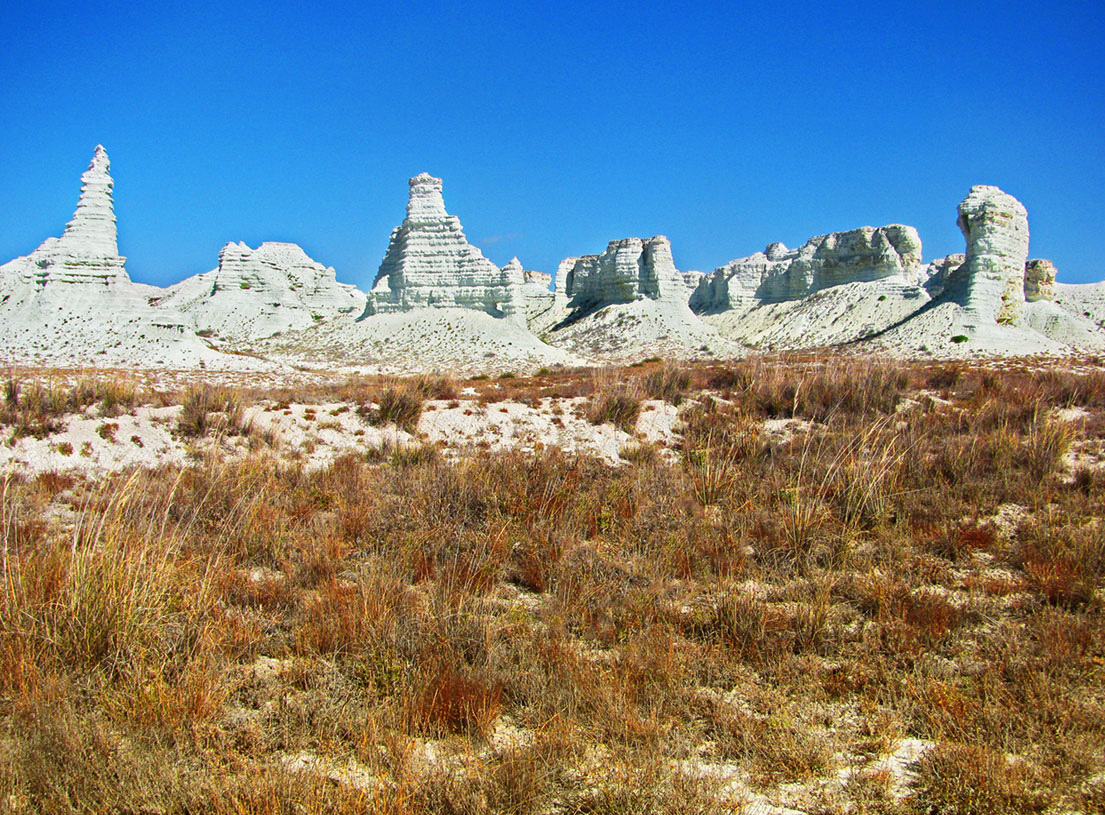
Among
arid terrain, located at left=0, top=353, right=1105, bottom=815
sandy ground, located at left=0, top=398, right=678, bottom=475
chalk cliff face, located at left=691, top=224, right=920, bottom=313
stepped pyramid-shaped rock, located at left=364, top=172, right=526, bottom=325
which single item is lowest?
arid terrain, located at left=0, top=353, right=1105, bottom=815

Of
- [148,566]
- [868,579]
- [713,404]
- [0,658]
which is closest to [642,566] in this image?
[868,579]

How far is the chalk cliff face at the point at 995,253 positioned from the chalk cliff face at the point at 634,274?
23.3m

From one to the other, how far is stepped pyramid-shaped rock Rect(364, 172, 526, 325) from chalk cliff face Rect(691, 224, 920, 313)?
31136mm

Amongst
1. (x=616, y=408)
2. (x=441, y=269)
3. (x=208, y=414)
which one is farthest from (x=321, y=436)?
(x=441, y=269)

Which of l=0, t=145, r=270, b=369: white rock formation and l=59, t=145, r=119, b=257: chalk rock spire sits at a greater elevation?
l=59, t=145, r=119, b=257: chalk rock spire

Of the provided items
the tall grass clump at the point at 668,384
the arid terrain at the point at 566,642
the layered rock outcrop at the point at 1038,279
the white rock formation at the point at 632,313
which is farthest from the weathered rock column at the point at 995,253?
the arid terrain at the point at 566,642

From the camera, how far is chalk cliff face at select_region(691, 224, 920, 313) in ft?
188

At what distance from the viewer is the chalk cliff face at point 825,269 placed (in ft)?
188

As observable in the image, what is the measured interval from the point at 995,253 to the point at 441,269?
125 feet

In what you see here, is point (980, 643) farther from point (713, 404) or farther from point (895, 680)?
point (713, 404)

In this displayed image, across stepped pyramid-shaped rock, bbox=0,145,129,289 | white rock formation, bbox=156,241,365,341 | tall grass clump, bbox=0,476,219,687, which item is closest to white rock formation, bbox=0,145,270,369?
stepped pyramid-shaped rock, bbox=0,145,129,289

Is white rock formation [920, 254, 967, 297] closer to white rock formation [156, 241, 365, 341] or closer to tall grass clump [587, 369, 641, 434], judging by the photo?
tall grass clump [587, 369, 641, 434]

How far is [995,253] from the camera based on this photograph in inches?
1581

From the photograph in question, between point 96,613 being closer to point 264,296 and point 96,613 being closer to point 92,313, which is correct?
point 92,313
